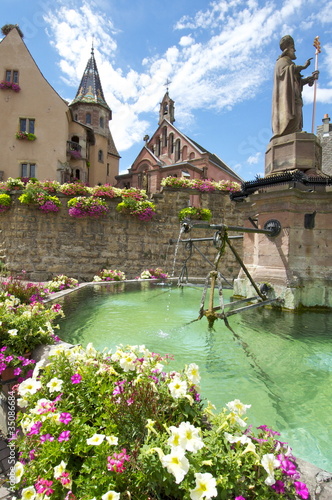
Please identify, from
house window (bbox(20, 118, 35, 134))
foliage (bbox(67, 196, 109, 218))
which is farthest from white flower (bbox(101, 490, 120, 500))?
house window (bbox(20, 118, 35, 134))

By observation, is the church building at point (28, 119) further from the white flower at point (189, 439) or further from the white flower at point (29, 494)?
the white flower at point (189, 439)

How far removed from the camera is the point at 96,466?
1454 mm

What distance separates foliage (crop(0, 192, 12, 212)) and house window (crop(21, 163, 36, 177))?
10412 mm

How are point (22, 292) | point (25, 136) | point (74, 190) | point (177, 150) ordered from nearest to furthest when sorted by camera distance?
1. point (22, 292)
2. point (74, 190)
3. point (25, 136)
4. point (177, 150)

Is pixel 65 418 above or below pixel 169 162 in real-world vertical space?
below

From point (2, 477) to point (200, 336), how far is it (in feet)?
9.07

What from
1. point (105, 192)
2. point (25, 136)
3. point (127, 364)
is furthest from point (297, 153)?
point (25, 136)

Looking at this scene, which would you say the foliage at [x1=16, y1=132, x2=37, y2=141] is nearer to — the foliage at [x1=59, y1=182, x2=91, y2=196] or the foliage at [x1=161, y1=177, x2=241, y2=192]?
the foliage at [x1=59, y1=182, x2=91, y2=196]

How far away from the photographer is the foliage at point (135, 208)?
1365 centimetres

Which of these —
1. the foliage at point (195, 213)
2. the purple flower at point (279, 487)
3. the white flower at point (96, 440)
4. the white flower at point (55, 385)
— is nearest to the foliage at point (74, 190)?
the foliage at point (195, 213)

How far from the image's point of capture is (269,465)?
134 cm

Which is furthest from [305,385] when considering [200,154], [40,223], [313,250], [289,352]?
[200,154]

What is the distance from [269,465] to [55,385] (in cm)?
143

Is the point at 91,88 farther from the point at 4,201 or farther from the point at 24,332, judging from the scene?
the point at 24,332
